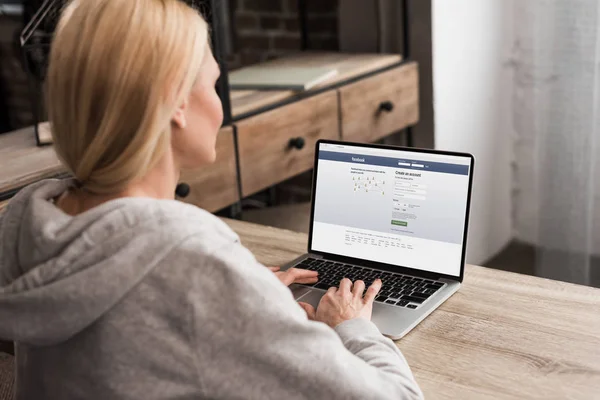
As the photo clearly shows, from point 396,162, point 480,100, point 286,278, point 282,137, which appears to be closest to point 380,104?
point 282,137

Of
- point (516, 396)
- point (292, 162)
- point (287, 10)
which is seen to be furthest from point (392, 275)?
point (287, 10)

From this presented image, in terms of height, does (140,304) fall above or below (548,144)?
above

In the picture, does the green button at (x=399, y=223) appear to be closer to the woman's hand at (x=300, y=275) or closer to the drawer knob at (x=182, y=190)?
the woman's hand at (x=300, y=275)

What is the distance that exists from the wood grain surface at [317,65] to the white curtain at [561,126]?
56 centimetres

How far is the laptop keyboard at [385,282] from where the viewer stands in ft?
4.47

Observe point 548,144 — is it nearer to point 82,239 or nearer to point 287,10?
point 287,10

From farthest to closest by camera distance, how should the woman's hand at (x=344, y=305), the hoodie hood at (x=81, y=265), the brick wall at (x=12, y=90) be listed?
the brick wall at (x=12, y=90) → the woman's hand at (x=344, y=305) → the hoodie hood at (x=81, y=265)

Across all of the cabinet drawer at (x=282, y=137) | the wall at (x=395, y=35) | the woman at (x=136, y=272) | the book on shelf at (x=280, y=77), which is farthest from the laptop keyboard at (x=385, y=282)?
the wall at (x=395, y=35)

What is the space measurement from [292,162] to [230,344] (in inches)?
56.3

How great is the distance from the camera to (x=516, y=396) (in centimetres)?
108

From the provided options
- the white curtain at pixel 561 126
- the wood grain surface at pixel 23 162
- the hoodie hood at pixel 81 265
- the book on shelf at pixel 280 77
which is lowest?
the white curtain at pixel 561 126

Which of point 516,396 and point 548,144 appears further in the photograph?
point 548,144

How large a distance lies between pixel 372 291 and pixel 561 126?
5.78ft

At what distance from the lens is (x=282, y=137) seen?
7.31ft
